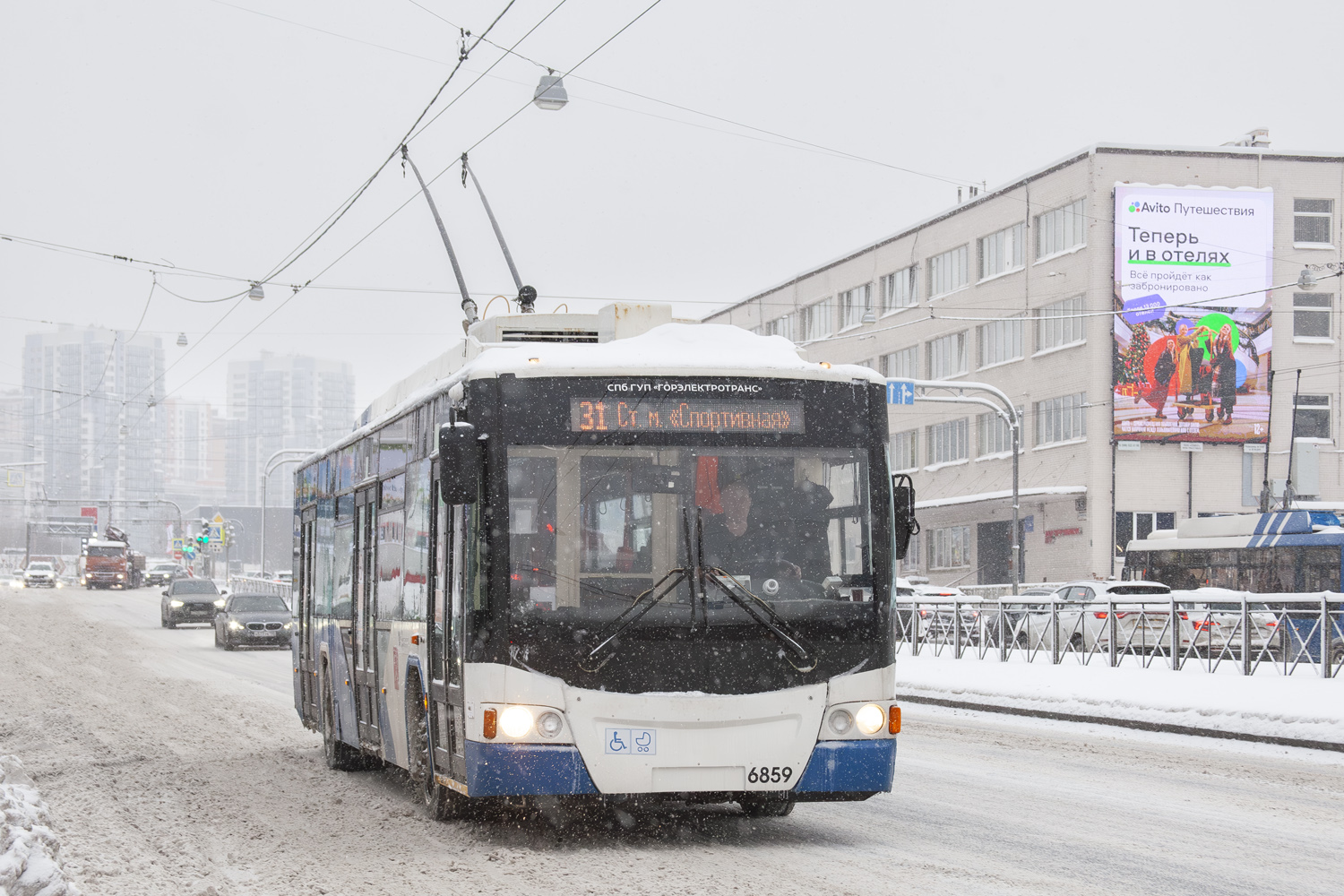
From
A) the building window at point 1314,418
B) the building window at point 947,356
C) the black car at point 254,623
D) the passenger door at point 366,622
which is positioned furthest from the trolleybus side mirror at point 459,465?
the building window at point 947,356

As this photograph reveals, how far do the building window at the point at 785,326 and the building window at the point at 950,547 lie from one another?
13.2 m

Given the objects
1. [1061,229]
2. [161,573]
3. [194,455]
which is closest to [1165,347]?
[1061,229]

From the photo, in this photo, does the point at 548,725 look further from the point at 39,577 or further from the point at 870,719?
the point at 39,577

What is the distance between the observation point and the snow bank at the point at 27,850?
651cm

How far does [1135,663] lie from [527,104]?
12040 mm

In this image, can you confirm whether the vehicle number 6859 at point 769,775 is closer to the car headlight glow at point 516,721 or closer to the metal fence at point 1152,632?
the car headlight glow at point 516,721

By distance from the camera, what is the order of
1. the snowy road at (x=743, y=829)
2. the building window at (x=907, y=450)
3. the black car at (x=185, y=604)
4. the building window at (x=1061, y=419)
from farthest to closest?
the building window at (x=907, y=450), the building window at (x=1061, y=419), the black car at (x=185, y=604), the snowy road at (x=743, y=829)

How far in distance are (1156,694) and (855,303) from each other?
155 ft

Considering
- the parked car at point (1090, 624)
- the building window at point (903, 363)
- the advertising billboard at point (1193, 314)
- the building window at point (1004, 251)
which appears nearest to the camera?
the parked car at point (1090, 624)

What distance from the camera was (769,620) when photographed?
28.4ft

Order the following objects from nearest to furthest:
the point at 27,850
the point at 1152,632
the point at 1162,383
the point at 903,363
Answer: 1. the point at 27,850
2. the point at 1152,632
3. the point at 1162,383
4. the point at 903,363

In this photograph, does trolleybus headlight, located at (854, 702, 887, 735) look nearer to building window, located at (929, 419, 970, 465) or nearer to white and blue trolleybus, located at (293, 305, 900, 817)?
white and blue trolleybus, located at (293, 305, 900, 817)

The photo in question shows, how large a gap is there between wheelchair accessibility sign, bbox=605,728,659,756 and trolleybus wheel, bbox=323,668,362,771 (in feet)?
16.3

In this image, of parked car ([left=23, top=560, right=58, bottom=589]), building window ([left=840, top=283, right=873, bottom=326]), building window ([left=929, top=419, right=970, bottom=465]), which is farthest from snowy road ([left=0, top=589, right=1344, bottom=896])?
parked car ([left=23, top=560, right=58, bottom=589])
